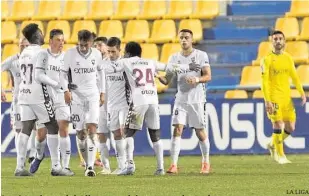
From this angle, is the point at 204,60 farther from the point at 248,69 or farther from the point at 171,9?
the point at 171,9

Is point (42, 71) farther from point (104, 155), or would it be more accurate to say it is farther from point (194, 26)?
point (194, 26)

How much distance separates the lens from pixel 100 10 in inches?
1113

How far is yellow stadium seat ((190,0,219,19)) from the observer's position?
2705cm

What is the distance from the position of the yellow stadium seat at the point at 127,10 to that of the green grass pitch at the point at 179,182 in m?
8.72

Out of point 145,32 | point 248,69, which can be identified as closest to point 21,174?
point 248,69

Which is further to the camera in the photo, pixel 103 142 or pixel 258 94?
pixel 258 94

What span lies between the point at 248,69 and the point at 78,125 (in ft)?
27.6

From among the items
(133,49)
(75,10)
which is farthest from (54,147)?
(75,10)

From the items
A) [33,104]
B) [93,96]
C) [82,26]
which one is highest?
[82,26]

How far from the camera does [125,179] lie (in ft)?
52.5

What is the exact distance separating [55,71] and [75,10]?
37.2 ft

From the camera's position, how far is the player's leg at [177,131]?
17312mm

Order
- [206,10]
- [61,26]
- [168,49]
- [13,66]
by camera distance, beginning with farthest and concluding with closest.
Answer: [61,26]
[206,10]
[168,49]
[13,66]

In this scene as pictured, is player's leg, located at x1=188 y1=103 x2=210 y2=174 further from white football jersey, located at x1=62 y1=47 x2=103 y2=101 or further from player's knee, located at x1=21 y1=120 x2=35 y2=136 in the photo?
player's knee, located at x1=21 y1=120 x2=35 y2=136
